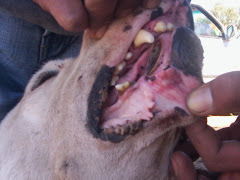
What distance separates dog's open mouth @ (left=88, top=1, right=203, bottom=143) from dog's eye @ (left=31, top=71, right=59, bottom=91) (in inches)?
29.2

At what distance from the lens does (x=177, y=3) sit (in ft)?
4.25

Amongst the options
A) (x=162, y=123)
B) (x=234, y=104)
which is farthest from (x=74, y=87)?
(x=234, y=104)

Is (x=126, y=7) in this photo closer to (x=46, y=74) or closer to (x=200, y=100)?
(x=200, y=100)

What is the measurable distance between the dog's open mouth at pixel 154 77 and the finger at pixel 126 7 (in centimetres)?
9

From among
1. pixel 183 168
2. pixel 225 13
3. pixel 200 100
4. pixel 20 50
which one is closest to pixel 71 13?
pixel 200 100

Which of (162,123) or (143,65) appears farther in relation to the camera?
(143,65)

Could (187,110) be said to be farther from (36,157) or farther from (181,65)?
(36,157)

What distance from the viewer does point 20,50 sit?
263 cm

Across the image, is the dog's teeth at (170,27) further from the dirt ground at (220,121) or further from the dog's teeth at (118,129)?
the dirt ground at (220,121)

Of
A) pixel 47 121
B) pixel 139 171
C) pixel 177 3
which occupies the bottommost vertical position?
pixel 139 171

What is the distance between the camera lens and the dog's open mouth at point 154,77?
1158 millimetres

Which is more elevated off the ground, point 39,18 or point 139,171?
point 39,18

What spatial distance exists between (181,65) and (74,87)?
1.77ft

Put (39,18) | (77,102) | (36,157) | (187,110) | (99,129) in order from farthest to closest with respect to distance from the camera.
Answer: (39,18), (36,157), (77,102), (99,129), (187,110)
